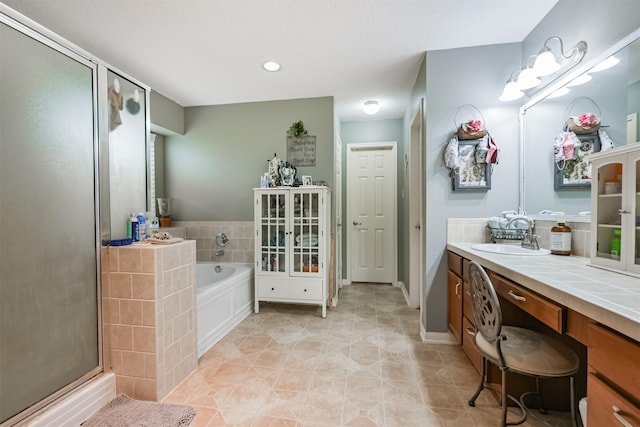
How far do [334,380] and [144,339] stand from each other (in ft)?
3.92

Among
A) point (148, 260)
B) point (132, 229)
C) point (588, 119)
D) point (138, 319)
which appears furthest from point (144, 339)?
point (588, 119)

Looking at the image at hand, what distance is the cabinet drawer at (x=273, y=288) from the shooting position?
9.52 ft

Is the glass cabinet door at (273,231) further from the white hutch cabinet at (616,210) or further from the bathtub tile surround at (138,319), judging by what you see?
the white hutch cabinet at (616,210)

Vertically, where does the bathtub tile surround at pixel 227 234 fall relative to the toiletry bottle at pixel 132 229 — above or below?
below

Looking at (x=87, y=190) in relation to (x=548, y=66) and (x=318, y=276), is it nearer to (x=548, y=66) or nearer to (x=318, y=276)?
(x=318, y=276)

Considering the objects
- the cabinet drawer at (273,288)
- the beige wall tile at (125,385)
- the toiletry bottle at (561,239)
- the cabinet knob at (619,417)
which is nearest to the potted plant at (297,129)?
the cabinet drawer at (273,288)

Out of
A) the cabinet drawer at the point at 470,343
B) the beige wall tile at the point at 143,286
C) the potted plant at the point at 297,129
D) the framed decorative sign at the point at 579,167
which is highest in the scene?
the potted plant at the point at 297,129

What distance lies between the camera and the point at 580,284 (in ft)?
3.34

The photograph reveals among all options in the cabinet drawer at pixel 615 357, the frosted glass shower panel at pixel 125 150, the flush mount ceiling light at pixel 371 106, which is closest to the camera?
the cabinet drawer at pixel 615 357

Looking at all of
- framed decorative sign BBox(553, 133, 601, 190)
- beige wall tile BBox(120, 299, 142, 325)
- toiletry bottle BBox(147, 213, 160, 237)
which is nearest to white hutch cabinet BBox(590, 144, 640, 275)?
framed decorative sign BBox(553, 133, 601, 190)

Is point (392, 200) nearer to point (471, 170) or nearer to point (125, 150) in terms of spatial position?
point (471, 170)

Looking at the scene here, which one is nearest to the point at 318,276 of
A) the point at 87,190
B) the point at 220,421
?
the point at 220,421

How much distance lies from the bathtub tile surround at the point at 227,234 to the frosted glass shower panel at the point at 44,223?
1.91m

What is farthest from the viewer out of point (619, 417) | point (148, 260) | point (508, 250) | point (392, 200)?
point (392, 200)
